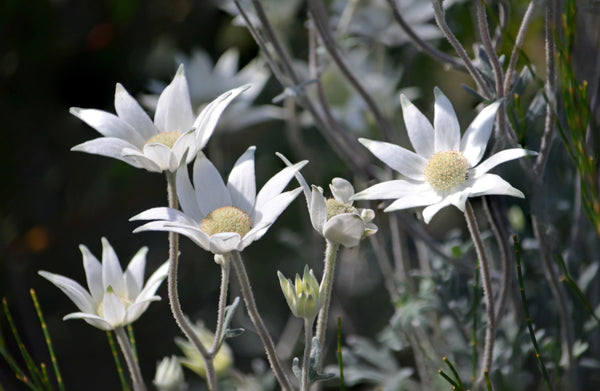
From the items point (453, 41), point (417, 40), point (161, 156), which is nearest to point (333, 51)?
point (417, 40)

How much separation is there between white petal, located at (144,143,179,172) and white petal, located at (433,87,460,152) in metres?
0.23

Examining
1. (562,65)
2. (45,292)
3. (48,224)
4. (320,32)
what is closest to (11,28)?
(48,224)

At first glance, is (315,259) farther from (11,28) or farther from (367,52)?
(11,28)

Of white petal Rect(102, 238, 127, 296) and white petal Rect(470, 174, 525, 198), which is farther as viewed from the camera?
white petal Rect(102, 238, 127, 296)

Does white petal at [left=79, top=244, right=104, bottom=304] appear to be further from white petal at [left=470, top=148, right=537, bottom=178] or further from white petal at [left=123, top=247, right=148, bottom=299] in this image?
white petal at [left=470, top=148, right=537, bottom=178]

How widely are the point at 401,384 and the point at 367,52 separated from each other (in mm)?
631

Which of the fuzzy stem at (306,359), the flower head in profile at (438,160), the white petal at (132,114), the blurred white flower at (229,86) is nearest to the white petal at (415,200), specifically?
the flower head in profile at (438,160)

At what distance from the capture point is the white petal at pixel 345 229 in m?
0.56

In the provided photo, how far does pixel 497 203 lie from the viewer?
2.63 feet

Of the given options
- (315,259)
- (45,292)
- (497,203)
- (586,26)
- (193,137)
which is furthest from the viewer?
(45,292)

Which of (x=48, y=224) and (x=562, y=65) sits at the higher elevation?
(x=562, y=65)

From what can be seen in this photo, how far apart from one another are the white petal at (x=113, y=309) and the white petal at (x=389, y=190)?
22 centimetres

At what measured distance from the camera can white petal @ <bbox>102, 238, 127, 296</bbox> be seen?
66cm

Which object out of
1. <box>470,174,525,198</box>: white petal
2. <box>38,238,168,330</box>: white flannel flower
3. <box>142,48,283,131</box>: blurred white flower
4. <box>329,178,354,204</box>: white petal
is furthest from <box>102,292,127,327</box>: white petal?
<box>142,48,283,131</box>: blurred white flower
